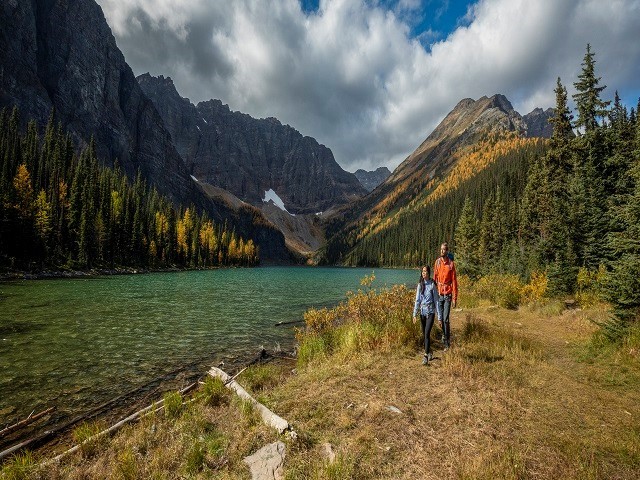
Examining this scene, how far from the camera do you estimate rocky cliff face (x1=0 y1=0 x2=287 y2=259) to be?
12162cm

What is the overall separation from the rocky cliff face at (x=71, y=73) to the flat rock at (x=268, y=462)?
159915mm

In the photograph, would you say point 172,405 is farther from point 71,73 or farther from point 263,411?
point 71,73

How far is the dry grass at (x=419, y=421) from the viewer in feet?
16.4

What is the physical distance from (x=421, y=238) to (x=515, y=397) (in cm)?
16661

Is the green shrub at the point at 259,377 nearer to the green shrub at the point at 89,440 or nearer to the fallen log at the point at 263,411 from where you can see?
the fallen log at the point at 263,411

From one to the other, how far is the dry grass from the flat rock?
0.14 metres

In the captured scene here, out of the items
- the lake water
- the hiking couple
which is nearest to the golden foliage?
the hiking couple

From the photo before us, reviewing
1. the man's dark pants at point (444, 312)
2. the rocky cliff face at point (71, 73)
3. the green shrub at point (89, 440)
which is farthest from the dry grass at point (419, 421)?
the rocky cliff face at point (71, 73)

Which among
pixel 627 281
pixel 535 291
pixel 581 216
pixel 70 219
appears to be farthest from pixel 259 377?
pixel 70 219

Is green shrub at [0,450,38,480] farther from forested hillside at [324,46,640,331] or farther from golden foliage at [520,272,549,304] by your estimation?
golden foliage at [520,272,549,304]

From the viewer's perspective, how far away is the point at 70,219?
6625cm

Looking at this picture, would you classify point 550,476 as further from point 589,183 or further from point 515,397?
point 589,183

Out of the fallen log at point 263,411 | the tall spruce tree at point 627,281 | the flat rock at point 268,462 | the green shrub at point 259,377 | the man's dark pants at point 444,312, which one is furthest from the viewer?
the man's dark pants at point 444,312

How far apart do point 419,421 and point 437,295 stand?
192 inches
